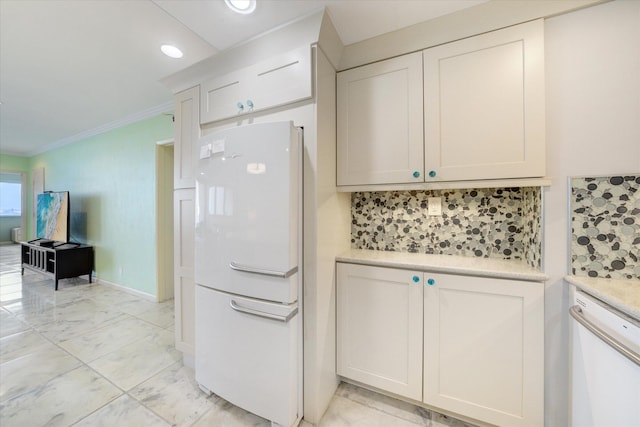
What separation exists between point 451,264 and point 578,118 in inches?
36.4

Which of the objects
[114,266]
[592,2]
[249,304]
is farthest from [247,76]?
[114,266]

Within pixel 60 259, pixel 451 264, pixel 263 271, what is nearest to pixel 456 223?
pixel 451 264

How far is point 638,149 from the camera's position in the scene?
1.06 meters

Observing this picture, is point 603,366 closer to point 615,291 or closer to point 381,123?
point 615,291

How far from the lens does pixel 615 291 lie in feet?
3.10

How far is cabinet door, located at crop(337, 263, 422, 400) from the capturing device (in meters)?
1.40

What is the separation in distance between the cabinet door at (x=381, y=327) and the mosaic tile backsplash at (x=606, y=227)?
2.48 ft

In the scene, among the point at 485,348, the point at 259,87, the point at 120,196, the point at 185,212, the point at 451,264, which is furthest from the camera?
the point at 120,196

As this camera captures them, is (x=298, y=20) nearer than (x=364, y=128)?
Yes

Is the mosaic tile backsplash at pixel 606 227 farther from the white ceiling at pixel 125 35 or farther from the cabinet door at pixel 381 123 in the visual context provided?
the white ceiling at pixel 125 35

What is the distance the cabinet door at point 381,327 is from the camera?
1.40 metres

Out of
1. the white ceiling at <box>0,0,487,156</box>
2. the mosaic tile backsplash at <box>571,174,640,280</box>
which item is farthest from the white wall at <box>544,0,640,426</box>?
the white ceiling at <box>0,0,487,156</box>

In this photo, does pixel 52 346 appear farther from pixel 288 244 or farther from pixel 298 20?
pixel 298 20

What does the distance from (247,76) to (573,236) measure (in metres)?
1.99
